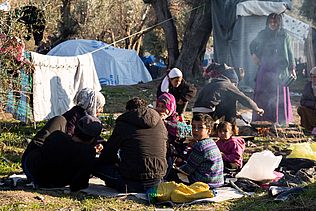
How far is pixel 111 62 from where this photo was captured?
21766mm

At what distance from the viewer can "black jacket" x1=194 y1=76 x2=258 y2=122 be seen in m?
8.30

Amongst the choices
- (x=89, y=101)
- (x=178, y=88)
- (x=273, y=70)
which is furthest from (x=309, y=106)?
(x=89, y=101)

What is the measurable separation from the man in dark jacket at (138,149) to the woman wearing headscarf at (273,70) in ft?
15.5

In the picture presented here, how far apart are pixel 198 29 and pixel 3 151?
34.2 ft

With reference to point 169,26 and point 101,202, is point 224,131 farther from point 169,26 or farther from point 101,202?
point 169,26

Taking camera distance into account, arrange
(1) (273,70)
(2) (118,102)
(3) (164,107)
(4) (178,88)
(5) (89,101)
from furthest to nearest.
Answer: (2) (118,102)
(1) (273,70)
(4) (178,88)
(3) (164,107)
(5) (89,101)

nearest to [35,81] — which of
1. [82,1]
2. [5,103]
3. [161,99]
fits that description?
[5,103]

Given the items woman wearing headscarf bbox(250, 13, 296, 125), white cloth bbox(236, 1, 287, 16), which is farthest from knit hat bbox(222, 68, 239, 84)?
white cloth bbox(236, 1, 287, 16)

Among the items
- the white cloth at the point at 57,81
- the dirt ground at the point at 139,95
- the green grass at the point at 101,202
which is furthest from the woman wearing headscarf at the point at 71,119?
the dirt ground at the point at 139,95

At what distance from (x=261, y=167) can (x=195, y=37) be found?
1139 cm

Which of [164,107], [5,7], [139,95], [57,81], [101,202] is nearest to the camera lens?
[101,202]

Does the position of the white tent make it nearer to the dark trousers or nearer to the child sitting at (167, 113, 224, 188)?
→ the dark trousers

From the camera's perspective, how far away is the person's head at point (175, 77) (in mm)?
8641

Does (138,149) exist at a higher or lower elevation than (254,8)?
lower
